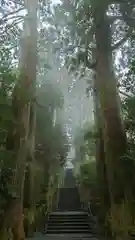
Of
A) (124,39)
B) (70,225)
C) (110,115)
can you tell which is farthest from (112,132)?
(70,225)

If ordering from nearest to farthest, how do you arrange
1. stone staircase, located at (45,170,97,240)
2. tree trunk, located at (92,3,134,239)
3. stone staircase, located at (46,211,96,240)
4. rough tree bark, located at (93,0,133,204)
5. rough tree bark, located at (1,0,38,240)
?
rough tree bark, located at (1,0,38,240), tree trunk, located at (92,3,134,239), rough tree bark, located at (93,0,133,204), stone staircase, located at (45,170,97,240), stone staircase, located at (46,211,96,240)

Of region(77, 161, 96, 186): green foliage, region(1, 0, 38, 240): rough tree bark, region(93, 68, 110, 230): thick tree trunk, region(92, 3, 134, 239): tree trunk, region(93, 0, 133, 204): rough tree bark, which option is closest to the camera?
region(1, 0, 38, 240): rough tree bark

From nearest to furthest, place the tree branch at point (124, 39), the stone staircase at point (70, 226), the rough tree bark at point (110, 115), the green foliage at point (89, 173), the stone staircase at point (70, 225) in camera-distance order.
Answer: the rough tree bark at point (110, 115), the tree branch at point (124, 39), the stone staircase at point (70, 226), the stone staircase at point (70, 225), the green foliage at point (89, 173)

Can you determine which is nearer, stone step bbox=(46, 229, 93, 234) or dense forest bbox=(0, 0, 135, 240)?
dense forest bbox=(0, 0, 135, 240)

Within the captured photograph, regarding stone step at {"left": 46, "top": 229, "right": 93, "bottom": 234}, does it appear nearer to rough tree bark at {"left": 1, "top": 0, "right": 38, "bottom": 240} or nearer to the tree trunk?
the tree trunk

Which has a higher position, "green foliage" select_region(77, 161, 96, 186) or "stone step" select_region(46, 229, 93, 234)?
"green foliage" select_region(77, 161, 96, 186)

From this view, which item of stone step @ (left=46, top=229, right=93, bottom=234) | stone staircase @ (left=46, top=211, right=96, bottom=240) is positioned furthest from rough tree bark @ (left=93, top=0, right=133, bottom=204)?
stone step @ (left=46, top=229, right=93, bottom=234)

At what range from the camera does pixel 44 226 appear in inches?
419

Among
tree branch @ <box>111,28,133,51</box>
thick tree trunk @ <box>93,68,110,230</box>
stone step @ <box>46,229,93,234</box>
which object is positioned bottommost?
stone step @ <box>46,229,93,234</box>

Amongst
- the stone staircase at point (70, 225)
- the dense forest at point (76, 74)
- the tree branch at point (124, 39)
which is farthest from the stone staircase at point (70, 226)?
the tree branch at point (124, 39)

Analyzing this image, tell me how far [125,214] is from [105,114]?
6.99ft

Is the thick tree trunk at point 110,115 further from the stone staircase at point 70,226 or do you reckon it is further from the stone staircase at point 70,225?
the stone staircase at point 70,225

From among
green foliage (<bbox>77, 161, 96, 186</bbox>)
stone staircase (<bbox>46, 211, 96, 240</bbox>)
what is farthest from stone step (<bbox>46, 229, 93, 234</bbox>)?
green foliage (<bbox>77, 161, 96, 186</bbox>)

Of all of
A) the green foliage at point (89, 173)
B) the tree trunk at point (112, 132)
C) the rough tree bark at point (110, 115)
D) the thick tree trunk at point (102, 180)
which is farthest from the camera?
the green foliage at point (89, 173)
